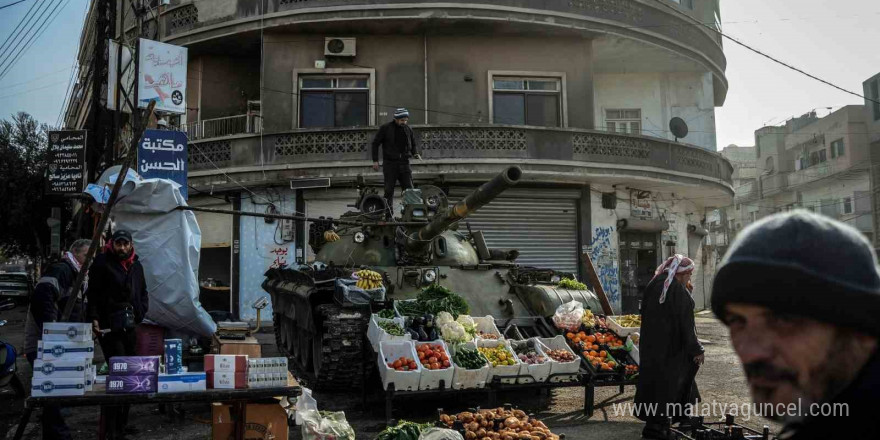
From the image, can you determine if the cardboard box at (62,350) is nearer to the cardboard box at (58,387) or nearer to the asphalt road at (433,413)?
the cardboard box at (58,387)

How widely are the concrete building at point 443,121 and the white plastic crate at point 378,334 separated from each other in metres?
9.33

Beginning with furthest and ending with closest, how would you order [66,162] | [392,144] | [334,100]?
[334,100] < [66,162] < [392,144]

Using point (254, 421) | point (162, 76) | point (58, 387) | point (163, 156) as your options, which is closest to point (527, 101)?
point (162, 76)

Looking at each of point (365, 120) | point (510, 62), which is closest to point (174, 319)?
point (365, 120)

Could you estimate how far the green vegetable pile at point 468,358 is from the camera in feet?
22.9

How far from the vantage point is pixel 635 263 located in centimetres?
1944

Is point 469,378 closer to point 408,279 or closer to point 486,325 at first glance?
point 486,325

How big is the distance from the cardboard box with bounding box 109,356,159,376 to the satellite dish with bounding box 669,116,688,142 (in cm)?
1744

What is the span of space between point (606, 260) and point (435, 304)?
37.9 feet

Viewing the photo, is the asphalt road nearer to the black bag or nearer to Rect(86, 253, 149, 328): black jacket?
the black bag

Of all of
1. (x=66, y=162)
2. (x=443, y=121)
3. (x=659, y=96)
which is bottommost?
(x=66, y=162)

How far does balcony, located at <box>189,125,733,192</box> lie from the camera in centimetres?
1689

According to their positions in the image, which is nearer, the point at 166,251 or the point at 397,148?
the point at 166,251

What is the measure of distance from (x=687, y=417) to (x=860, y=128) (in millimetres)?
31624
